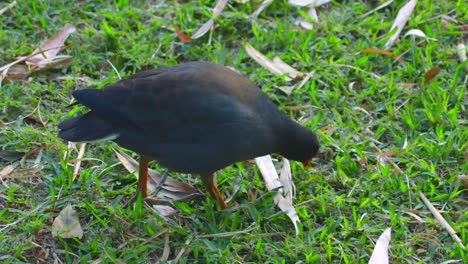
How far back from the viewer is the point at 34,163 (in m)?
4.98

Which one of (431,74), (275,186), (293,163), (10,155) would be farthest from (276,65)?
(10,155)

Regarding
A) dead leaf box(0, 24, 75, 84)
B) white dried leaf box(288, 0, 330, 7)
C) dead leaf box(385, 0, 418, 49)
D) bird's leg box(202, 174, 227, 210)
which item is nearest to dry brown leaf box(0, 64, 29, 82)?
dead leaf box(0, 24, 75, 84)

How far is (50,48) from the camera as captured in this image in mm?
5840

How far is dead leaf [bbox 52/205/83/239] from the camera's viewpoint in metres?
4.45

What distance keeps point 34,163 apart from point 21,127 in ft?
1.11

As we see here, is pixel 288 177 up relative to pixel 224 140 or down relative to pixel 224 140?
down

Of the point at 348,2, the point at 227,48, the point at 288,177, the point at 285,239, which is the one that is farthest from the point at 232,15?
the point at 285,239

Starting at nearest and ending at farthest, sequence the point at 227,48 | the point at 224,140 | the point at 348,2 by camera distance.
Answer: the point at 224,140
the point at 227,48
the point at 348,2

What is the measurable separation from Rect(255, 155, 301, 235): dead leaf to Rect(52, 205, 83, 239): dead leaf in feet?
3.97

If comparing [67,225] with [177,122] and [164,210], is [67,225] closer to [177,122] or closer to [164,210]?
[164,210]

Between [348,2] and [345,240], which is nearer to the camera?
[345,240]

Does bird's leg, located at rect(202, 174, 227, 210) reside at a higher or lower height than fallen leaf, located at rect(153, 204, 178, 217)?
higher

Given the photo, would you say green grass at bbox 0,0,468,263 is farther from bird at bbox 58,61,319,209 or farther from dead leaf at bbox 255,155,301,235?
bird at bbox 58,61,319,209

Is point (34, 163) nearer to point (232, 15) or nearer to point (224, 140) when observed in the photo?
point (224, 140)
